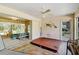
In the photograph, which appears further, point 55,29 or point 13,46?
point 55,29

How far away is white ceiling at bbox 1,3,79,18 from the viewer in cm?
231

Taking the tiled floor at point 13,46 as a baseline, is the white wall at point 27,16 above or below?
above

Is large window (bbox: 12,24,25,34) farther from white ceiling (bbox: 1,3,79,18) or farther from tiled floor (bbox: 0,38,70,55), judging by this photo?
white ceiling (bbox: 1,3,79,18)

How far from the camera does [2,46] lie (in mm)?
2283

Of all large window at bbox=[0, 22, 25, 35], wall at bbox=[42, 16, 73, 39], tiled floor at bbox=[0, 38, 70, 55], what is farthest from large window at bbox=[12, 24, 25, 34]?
wall at bbox=[42, 16, 73, 39]

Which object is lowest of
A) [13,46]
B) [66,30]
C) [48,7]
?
[13,46]

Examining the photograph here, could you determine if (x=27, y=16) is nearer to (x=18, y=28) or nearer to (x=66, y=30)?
(x=18, y=28)

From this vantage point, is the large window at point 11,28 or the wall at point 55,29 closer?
the large window at point 11,28

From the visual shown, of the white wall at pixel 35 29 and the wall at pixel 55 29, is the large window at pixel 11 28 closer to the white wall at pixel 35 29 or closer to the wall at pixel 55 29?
the white wall at pixel 35 29

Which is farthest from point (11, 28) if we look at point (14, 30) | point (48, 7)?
point (48, 7)

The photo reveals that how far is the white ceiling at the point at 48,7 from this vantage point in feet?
7.57

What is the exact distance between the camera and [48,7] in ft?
7.74

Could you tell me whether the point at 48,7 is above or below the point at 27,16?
above

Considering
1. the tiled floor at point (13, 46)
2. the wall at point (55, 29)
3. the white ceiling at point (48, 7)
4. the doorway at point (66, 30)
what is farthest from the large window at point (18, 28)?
the doorway at point (66, 30)
